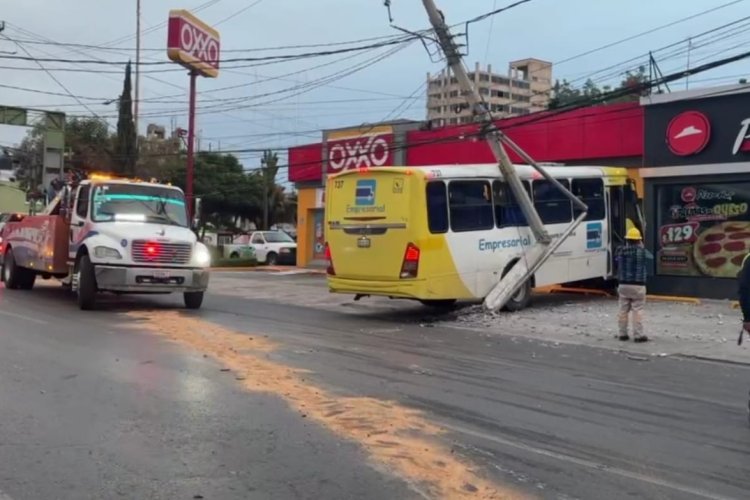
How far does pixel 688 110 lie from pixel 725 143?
127 cm

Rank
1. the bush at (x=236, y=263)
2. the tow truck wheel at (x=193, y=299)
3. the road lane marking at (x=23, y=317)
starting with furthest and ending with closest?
the bush at (x=236, y=263) < the tow truck wheel at (x=193, y=299) < the road lane marking at (x=23, y=317)

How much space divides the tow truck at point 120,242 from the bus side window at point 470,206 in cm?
489

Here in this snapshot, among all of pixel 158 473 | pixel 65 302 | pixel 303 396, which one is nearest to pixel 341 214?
pixel 65 302

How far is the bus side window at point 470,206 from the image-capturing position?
50.2 feet

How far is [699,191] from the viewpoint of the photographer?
19.5m

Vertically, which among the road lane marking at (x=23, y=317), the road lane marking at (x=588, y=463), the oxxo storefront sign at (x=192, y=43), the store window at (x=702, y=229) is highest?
the oxxo storefront sign at (x=192, y=43)

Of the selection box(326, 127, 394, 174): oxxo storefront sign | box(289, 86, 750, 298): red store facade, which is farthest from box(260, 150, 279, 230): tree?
box(289, 86, 750, 298): red store facade

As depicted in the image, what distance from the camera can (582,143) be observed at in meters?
22.6

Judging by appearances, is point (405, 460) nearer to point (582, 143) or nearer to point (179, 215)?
point (179, 215)

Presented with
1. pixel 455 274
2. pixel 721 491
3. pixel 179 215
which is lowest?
pixel 721 491

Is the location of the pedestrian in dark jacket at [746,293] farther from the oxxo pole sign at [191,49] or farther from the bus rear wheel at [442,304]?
the oxxo pole sign at [191,49]

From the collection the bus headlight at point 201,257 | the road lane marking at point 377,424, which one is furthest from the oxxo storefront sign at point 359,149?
the road lane marking at point 377,424

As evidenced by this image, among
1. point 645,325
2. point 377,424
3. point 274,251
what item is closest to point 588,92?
point 274,251

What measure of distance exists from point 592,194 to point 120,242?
10.5 meters
